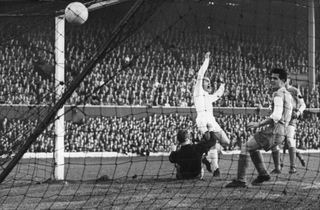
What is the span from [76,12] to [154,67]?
14500 millimetres

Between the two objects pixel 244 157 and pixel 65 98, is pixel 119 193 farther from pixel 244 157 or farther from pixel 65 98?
pixel 65 98

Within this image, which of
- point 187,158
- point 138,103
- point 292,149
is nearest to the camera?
point 187,158

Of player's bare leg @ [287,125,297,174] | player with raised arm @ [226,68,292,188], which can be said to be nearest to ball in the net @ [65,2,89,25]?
player with raised arm @ [226,68,292,188]

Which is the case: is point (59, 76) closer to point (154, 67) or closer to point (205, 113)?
point (205, 113)

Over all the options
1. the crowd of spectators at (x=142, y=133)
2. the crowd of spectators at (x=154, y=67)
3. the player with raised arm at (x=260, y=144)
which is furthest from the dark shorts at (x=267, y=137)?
the crowd of spectators at (x=154, y=67)

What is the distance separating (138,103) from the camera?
20344 mm

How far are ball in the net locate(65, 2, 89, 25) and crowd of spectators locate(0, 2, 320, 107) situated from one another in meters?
8.87

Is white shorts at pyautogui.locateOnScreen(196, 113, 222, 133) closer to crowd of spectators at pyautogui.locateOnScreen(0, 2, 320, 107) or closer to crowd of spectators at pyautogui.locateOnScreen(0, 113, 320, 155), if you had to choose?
crowd of spectators at pyautogui.locateOnScreen(0, 113, 320, 155)

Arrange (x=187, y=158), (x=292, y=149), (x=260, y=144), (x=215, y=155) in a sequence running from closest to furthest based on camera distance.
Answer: (x=260, y=144), (x=187, y=158), (x=215, y=155), (x=292, y=149)

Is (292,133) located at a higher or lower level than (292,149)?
higher

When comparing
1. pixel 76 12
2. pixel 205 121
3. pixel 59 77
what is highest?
pixel 76 12

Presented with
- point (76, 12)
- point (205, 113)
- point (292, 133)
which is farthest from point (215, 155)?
point (76, 12)

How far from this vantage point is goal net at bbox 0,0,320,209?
6973 mm

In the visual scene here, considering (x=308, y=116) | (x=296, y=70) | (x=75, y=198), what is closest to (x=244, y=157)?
(x=75, y=198)
